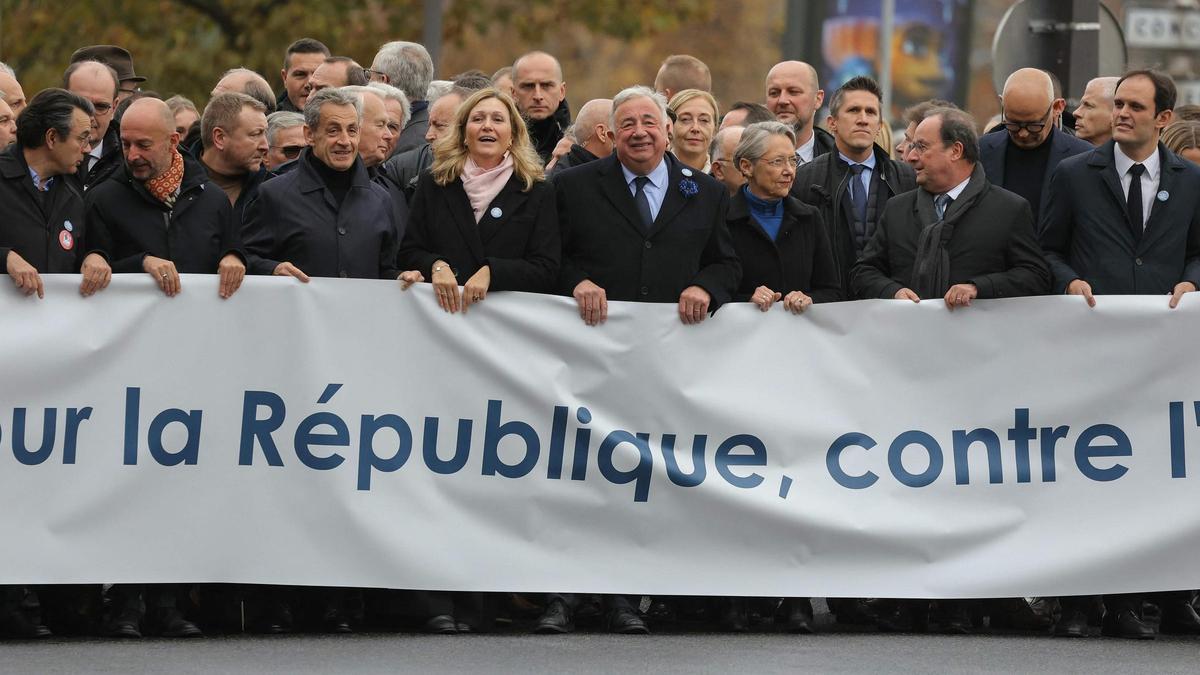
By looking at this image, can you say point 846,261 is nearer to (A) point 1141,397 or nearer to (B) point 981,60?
(A) point 1141,397

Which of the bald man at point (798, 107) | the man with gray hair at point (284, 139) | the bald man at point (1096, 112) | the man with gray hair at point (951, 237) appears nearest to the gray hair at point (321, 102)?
the man with gray hair at point (284, 139)

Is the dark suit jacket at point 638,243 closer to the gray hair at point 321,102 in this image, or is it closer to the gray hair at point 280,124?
the gray hair at point 321,102

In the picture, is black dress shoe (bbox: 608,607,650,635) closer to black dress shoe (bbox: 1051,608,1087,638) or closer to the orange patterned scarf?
black dress shoe (bbox: 1051,608,1087,638)

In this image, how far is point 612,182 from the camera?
11.0 metres

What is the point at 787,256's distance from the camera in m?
11.1

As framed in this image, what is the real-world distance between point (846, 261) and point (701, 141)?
957 millimetres

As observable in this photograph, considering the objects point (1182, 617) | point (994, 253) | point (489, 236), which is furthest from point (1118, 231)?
point (489, 236)

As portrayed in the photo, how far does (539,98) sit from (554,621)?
353 cm

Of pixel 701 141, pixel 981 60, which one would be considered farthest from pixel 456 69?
pixel 701 141

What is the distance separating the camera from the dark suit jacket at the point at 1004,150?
40.2 ft

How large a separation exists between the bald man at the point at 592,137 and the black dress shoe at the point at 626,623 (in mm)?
2341

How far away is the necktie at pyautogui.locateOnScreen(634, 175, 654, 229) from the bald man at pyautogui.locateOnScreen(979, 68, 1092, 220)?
1.99 m

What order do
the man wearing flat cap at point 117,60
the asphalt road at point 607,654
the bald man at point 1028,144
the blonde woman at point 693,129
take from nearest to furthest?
the asphalt road at point 607,654
the bald man at point 1028,144
the blonde woman at point 693,129
the man wearing flat cap at point 117,60

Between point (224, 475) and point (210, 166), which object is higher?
point (210, 166)
